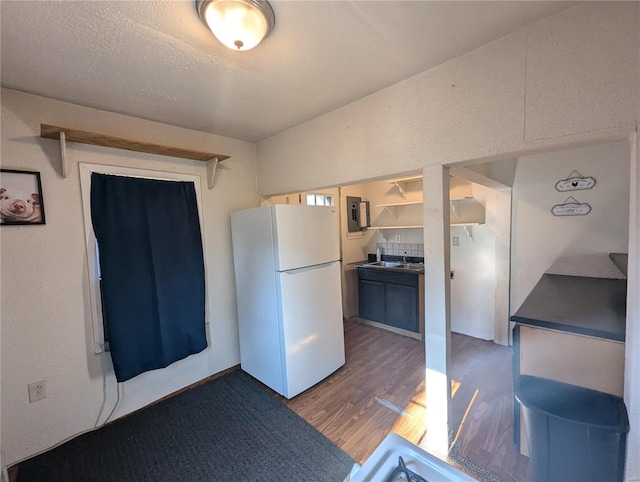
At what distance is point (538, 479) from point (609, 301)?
1158 millimetres

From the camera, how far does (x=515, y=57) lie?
4.07 feet

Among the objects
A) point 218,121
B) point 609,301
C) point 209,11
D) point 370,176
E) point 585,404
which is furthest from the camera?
point 218,121

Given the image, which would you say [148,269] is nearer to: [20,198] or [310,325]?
[20,198]

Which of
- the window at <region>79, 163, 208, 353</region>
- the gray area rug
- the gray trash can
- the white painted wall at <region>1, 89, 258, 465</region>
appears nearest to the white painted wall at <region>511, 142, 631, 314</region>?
the gray trash can

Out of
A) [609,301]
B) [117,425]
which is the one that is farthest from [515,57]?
[117,425]

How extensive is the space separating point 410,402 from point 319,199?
102 inches

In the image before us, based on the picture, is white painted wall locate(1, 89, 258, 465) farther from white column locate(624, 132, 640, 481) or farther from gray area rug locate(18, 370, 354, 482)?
white column locate(624, 132, 640, 481)

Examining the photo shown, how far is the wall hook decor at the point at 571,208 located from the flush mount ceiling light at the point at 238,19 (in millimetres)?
2944

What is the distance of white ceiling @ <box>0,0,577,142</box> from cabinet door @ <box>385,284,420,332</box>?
7.63ft

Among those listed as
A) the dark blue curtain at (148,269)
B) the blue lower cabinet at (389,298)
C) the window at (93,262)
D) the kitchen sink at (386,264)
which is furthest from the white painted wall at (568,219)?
the window at (93,262)

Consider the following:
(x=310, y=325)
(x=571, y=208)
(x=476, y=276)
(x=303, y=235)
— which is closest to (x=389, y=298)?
(x=476, y=276)

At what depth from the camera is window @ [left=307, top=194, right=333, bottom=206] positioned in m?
3.64

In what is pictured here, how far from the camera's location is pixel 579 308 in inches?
60.6

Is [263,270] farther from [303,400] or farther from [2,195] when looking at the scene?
[2,195]
